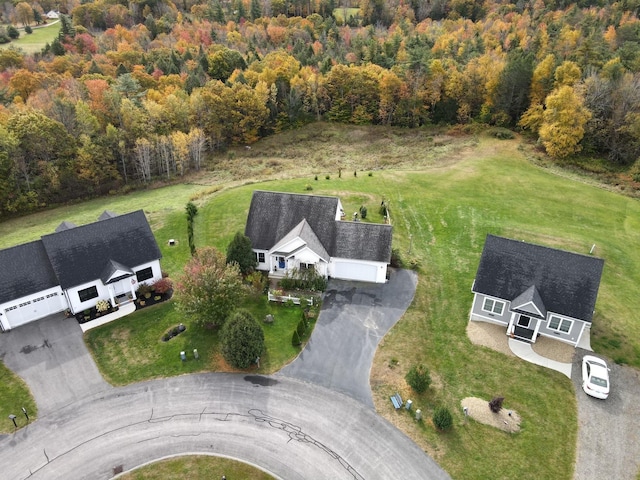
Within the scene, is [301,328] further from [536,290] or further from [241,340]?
[536,290]

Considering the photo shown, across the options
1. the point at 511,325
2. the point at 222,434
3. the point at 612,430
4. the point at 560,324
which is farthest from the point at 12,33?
the point at 612,430

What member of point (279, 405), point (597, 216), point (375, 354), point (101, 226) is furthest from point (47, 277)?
point (597, 216)

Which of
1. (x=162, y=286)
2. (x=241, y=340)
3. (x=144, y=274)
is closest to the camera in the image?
(x=241, y=340)

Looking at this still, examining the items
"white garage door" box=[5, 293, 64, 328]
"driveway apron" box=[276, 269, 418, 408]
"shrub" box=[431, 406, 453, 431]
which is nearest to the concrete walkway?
"driveway apron" box=[276, 269, 418, 408]

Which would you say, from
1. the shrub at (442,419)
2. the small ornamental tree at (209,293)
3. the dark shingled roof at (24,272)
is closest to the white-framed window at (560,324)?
the shrub at (442,419)

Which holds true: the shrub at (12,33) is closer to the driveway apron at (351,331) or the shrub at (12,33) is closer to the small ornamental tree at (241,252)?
the small ornamental tree at (241,252)

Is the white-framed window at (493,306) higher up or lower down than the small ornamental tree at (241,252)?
lower down
